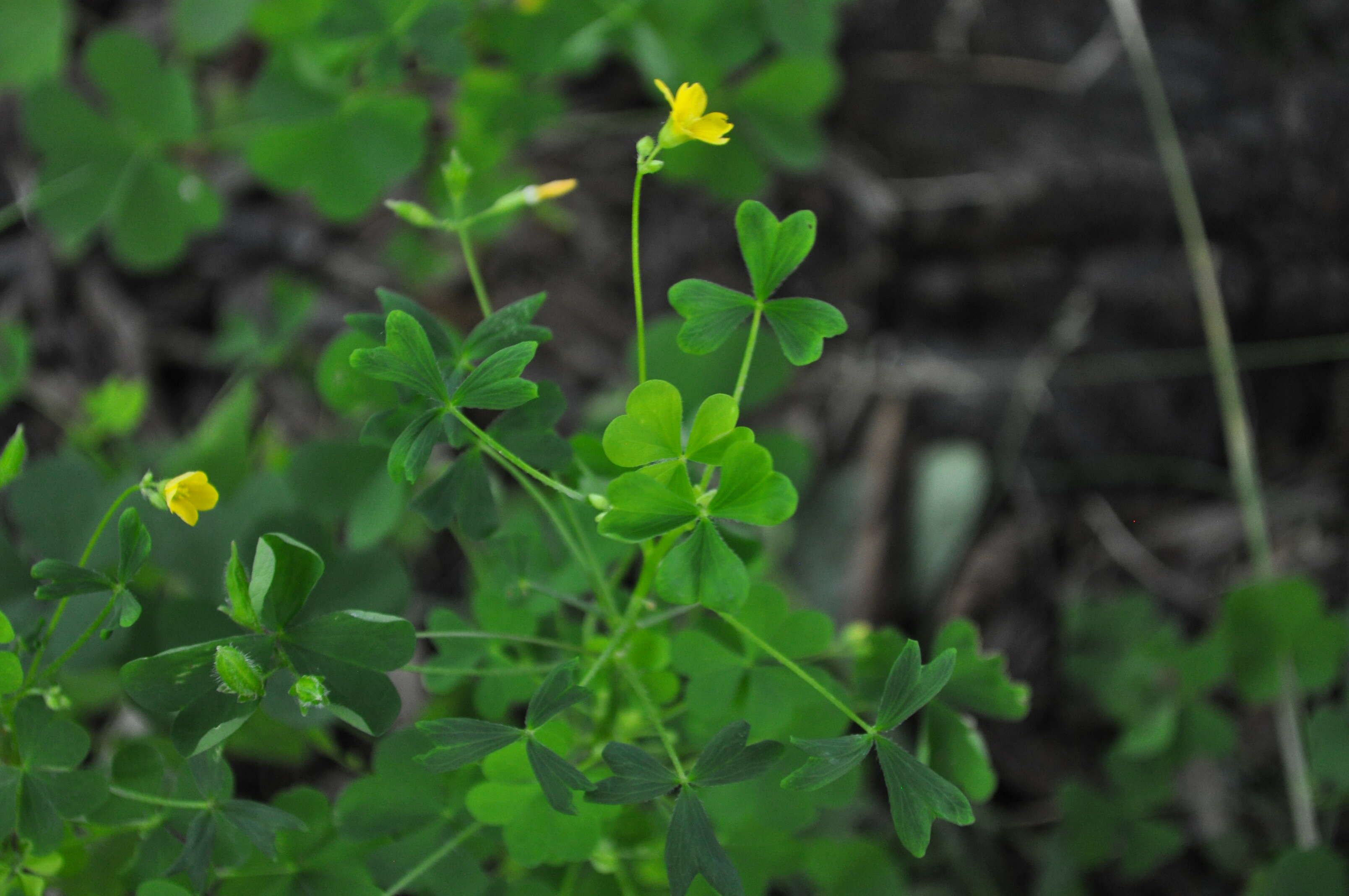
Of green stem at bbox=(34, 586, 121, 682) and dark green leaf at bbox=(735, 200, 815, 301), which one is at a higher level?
dark green leaf at bbox=(735, 200, 815, 301)

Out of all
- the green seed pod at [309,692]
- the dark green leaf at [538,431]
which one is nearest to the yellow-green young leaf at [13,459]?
the green seed pod at [309,692]

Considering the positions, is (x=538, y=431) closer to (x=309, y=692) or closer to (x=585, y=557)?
(x=585, y=557)

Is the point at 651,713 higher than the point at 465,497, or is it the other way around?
the point at 465,497

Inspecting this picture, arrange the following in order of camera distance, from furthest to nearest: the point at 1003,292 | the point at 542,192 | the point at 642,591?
the point at 1003,292 → the point at 542,192 → the point at 642,591

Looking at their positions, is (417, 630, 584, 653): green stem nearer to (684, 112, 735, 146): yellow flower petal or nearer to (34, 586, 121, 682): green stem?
(34, 586, 121, 682): green stem

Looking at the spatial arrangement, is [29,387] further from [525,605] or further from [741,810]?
[741,810]

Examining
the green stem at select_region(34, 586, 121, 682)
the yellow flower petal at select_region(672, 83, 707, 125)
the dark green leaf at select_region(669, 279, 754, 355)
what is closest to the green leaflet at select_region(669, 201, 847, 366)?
the dark green leaf at select_region(669, 279, 754, 355)

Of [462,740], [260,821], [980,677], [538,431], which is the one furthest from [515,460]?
[980,677]
